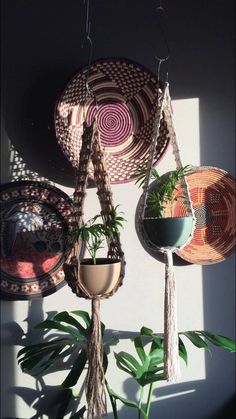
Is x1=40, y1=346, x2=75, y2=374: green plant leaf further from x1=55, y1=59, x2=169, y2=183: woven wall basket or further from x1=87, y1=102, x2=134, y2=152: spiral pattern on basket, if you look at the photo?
x1=87, y1=102, x2=134, y2=152: spiral pattern on basket

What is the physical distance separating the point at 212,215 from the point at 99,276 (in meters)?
0.57

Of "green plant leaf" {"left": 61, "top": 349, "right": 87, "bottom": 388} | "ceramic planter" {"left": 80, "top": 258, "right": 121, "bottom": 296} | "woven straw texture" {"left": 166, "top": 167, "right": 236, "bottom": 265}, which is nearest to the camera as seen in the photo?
"ceramic planter" {"left": 80, "top": 258, "right": 121, "bottom": 296}

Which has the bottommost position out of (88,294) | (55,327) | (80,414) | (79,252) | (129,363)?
(80,414)

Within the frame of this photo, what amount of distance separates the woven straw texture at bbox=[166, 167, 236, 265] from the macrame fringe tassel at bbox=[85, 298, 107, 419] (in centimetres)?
47

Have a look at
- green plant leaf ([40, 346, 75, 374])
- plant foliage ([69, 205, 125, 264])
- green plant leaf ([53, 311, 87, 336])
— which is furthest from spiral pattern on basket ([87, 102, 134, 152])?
green plant leaf ([40, 346, 75, 374])

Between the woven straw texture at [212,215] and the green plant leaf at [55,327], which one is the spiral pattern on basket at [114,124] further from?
the green plant leaf at [55,327]

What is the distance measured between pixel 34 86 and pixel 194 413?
51.3 inches

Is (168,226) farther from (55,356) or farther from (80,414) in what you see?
(80,414)

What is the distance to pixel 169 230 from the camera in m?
1.14

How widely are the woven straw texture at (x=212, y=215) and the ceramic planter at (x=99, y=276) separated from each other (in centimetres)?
44

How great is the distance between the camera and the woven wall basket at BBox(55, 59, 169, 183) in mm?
1328

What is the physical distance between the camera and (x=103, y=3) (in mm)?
1462

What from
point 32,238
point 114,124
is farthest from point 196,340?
point 114,124

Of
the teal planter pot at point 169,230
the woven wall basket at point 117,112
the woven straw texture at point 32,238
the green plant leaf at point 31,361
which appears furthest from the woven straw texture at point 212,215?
the green plant leaf at point 31,361
